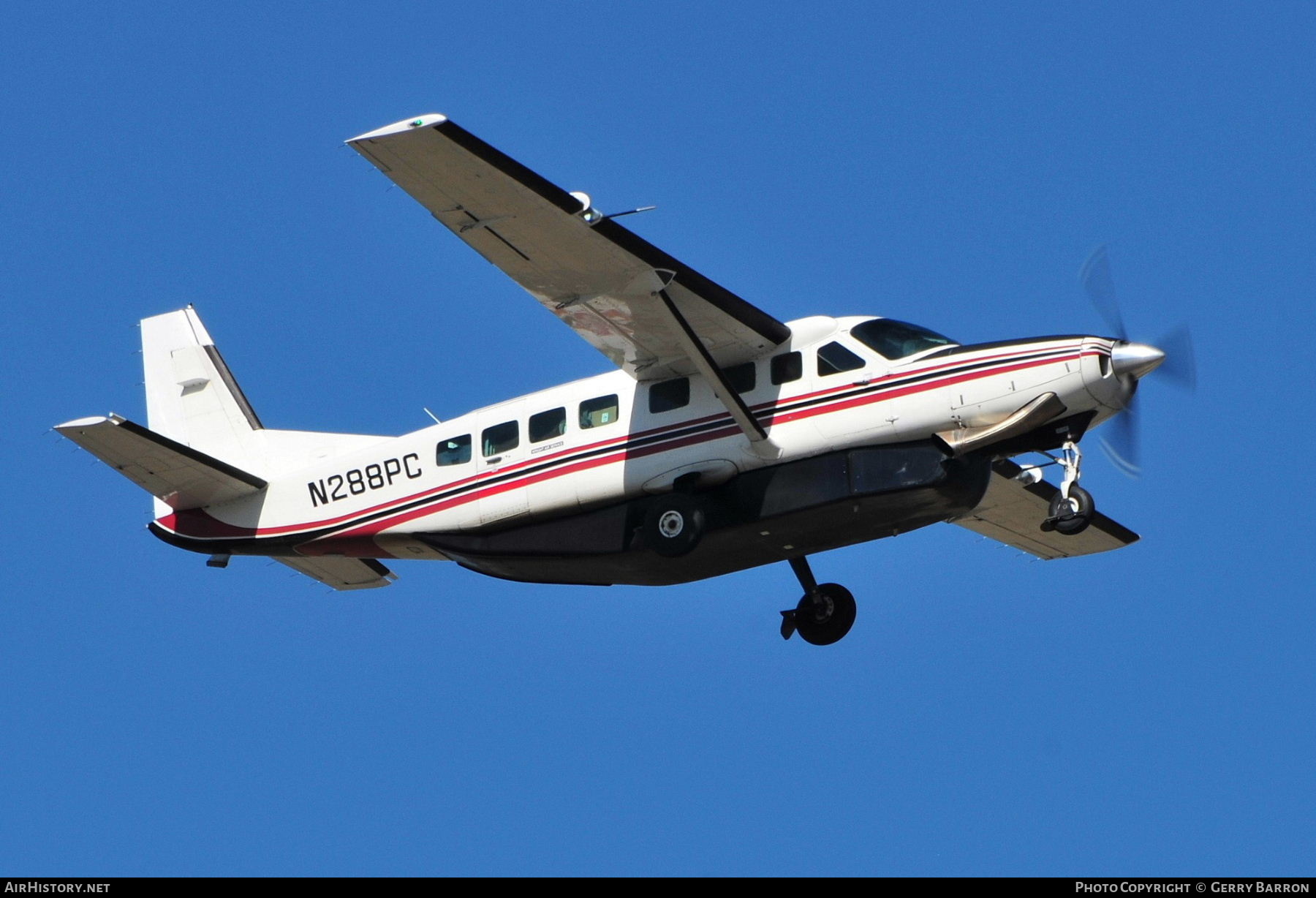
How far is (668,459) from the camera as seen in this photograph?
2239cm

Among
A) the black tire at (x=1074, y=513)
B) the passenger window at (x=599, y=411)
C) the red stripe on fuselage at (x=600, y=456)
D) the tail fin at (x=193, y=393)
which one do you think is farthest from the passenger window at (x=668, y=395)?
the tail fin at (x=193, y=393)

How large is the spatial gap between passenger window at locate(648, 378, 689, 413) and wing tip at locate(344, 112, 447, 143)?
5.13m

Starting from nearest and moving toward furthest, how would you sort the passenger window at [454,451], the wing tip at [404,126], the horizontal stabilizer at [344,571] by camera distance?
the wing tip at [404,126]
the passenger window at [454,451]
the horizontal stabilizer at [344,571]

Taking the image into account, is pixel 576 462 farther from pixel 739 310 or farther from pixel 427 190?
pixel 427 190

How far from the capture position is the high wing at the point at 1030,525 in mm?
25422

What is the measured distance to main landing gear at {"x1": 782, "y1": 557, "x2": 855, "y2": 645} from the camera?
951 inches

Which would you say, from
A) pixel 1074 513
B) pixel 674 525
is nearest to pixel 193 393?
pixel 674 525

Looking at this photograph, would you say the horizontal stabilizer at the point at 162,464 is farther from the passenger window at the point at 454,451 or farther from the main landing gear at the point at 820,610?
the main landing gear at the point at 820,610

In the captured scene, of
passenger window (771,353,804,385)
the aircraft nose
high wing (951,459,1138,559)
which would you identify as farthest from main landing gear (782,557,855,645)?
the aircraft nose

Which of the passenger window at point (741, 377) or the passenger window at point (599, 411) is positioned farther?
the passenger window at point (599, 411)

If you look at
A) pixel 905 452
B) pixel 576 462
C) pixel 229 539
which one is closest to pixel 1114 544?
pixel 905 452

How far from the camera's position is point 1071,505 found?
20.6 m

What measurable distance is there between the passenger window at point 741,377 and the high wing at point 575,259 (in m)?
0.10

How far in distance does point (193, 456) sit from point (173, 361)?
3.43m
